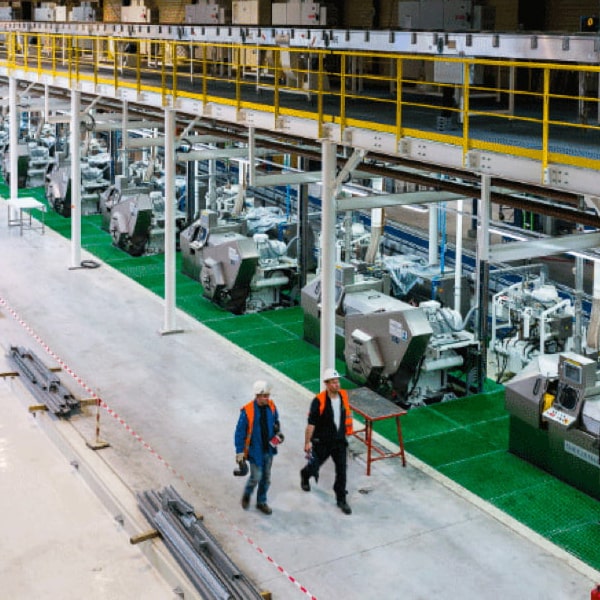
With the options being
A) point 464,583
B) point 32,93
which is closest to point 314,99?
point 464,583

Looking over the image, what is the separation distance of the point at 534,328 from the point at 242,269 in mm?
5040

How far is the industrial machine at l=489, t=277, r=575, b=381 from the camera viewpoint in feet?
43.5

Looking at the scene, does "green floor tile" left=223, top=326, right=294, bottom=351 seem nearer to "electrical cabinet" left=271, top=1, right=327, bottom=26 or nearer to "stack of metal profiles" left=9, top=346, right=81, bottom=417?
"stack of metal profiles" left=9, top=346, right=81, bottom=417

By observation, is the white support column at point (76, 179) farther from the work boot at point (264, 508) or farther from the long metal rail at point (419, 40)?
the work boot at point (264, 508)

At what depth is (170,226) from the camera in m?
14.9

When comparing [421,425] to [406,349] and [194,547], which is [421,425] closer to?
[406,349]

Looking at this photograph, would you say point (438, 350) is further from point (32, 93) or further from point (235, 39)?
point (32, 93)

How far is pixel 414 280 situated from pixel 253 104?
15.3 feet

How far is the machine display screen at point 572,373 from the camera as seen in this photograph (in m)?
9.81

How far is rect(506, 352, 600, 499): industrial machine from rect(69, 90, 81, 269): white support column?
417 inches

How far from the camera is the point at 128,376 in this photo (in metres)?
13.1

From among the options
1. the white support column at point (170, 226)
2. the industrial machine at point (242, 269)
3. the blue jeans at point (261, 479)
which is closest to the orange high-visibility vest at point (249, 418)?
the blue jeans at point (261, 479)

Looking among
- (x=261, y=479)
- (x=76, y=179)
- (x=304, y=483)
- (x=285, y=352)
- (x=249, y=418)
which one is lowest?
(x=304, y=483)

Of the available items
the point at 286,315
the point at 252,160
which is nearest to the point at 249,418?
the point at 252,160
